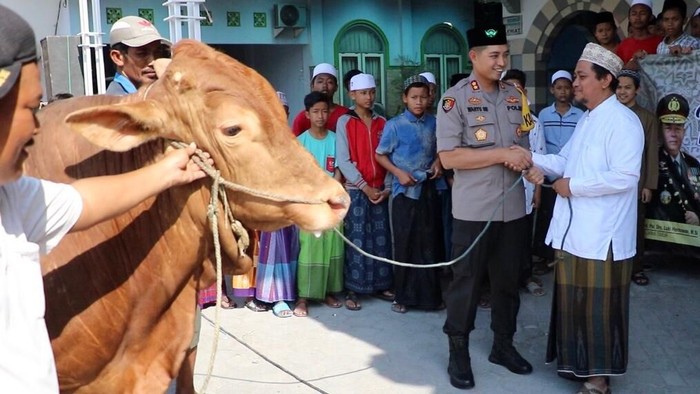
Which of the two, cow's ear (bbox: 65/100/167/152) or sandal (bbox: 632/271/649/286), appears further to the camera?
sandal (bbox: 632/271/649/286)

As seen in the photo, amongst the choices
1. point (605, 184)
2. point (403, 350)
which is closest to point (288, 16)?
point (403, 350)

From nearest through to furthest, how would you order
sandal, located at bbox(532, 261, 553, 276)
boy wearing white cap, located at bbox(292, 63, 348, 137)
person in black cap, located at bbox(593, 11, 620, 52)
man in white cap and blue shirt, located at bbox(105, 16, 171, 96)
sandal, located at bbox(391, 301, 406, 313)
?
1. man in white cap and blue shirt, located at bbox(105, 16, 171, 96)
2. sandal, located at bbox(391, 301, 406, 313)
3. boy wearing white cap, located at bbox(292, 63, 348, 137)
4. sandal, located at bbox(532, 261, 553, 276)
5. person in black cap, located at bbox(593, 11, 620, 52)

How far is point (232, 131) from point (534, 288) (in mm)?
4857

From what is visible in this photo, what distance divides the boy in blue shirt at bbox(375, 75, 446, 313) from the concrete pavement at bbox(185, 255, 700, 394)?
9.0 inches

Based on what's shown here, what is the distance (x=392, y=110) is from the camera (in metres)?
13.8

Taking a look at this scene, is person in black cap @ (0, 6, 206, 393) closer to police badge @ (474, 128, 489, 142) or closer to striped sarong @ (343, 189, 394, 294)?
police badge @ (474, 128, 489, 142)

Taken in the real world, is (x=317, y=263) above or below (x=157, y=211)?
below

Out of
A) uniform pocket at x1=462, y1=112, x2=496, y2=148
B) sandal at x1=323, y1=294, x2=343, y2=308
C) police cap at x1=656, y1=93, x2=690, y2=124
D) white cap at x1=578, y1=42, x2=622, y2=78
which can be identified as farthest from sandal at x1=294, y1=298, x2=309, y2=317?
police cap at x1=656, y1=93, x2=690, y2=124

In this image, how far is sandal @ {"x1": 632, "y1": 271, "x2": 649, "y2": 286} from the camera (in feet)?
21.7

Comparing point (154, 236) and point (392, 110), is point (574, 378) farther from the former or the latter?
point (392, 110)

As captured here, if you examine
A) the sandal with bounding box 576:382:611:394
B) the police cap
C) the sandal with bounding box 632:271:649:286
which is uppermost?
the police cap

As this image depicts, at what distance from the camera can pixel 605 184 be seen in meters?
4.12

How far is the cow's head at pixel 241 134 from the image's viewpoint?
2209 millimetres

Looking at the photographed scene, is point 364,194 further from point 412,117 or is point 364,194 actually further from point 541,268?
point 541,268
